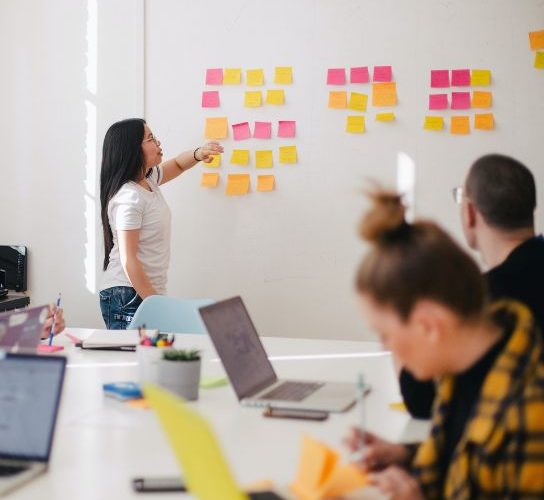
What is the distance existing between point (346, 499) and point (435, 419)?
20cm

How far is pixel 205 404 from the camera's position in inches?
76.6

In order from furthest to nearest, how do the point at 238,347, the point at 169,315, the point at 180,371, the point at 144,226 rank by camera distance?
the point at 144,226, the point at 169,315, the point at 238,347, the point at 180,371

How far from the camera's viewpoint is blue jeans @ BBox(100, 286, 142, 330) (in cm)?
354

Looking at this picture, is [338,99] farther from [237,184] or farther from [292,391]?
[292,391]

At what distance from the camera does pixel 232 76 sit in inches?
155

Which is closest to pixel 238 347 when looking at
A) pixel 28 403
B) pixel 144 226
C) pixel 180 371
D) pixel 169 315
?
pixel 180 371

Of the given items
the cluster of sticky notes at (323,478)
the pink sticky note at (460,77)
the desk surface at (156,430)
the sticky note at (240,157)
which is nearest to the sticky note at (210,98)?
the sticky note at (240,157)

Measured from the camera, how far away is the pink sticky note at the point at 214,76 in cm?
395

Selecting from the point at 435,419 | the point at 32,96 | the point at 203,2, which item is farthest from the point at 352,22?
the point at 435,419

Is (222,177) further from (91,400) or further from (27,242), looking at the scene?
(91,400)

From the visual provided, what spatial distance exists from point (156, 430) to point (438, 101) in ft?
8.13

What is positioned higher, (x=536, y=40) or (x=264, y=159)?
(x=536, y=40)

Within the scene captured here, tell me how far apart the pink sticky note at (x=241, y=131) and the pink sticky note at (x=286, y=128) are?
0.16 m

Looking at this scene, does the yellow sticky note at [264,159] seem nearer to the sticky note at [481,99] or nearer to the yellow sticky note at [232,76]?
the yellow sticky note at [232,76]
